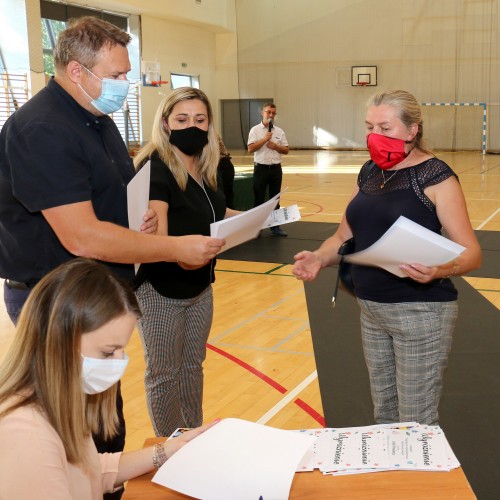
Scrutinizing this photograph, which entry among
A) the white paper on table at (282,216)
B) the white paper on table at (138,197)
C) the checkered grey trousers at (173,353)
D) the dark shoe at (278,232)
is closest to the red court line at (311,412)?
the checkered grey trousers at (173,353)

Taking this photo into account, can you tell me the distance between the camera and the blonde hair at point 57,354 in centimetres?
145

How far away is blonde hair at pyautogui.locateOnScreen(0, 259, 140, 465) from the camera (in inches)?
57.0

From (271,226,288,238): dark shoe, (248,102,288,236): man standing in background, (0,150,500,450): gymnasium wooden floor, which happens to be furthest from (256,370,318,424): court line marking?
(248,102,288,236): man standing in background

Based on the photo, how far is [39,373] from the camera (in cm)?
146

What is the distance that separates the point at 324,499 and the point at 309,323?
3879 millimetres

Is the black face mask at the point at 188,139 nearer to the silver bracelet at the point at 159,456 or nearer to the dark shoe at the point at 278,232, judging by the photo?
the silver bracelet at the point at 159,456

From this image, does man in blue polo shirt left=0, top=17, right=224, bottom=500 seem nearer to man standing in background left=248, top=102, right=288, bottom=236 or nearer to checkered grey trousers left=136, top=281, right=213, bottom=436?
checkered grey trousers left=136, top=281, right=213, bottom=436

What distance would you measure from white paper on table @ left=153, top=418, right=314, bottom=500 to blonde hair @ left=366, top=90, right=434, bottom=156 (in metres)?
1.25

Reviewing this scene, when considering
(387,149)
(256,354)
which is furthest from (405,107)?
(256,354)

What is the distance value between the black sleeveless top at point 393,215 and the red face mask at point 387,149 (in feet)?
0.16

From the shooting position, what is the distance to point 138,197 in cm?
243

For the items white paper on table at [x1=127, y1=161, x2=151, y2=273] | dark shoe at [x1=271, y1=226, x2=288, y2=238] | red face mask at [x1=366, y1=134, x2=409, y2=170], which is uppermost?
red face mask at [x1=366, y1=134, x2=409, y2=170]

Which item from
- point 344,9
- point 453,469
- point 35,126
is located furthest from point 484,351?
point 344,9

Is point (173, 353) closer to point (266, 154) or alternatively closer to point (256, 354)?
point (256, 354)
